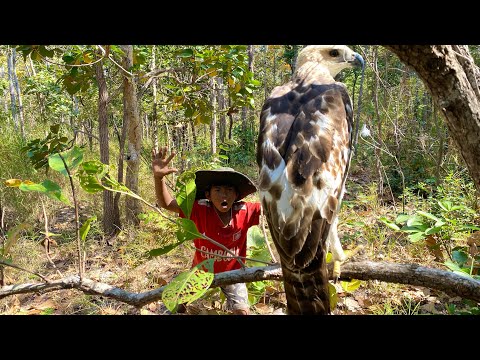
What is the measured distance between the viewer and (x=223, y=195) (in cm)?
260

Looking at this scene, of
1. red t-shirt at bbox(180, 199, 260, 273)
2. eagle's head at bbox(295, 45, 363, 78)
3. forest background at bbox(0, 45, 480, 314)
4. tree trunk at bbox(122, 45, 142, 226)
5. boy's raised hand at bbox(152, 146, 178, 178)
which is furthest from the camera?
tree trunk at bbox(122, 45, 142, 226)

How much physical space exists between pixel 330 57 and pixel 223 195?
1.32 m

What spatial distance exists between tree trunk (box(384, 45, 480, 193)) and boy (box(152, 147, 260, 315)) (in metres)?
1.32

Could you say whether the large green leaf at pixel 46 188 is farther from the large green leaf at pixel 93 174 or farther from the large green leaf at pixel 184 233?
the large green leaf at pixel 184 233

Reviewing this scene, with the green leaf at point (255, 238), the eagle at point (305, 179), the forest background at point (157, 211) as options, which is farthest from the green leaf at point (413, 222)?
the green leaf at point (255, 238)

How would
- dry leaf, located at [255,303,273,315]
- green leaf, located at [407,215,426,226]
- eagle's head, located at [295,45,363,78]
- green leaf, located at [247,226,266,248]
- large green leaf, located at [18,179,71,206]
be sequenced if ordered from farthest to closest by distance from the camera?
dry leaf, located at [255,303,273,315] < eagle's head, located at [295,45,363,78] < green leaf, located at [247,226,266,248] < green leaf, located at [407,215,426,226] < large green leaf, located at [18,179,71,206]

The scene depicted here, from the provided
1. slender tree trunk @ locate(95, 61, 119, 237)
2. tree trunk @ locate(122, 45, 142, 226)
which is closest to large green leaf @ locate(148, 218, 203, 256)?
tree trunk @ locate(122, 45, 142, 226)

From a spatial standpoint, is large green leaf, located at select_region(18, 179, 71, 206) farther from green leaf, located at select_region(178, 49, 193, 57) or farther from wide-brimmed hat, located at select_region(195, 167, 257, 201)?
green leaf, located at select_region(178, 49, 193, 57)

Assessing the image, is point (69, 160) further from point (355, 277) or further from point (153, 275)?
point (153, 275)

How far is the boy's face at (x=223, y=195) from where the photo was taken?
2.60 meters

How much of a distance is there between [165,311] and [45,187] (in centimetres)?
251

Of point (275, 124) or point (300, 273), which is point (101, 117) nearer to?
point (275, 124)

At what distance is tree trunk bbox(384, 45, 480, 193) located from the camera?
128 centimetres

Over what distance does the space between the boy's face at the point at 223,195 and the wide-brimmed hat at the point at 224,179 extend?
4cm
